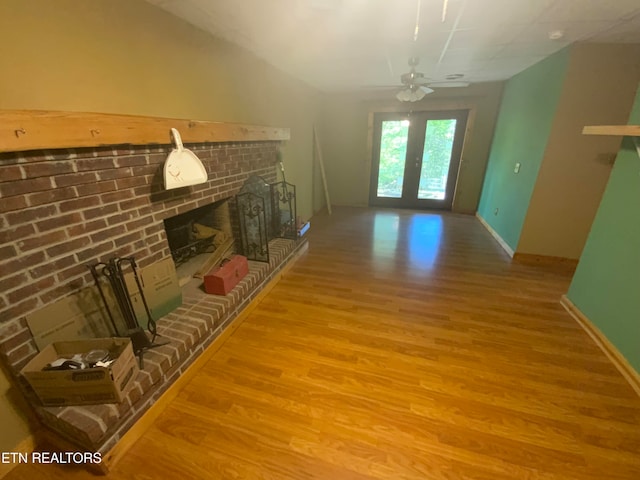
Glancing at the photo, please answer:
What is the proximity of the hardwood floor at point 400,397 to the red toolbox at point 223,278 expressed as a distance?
0.35 m

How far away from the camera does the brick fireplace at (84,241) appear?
1120mm

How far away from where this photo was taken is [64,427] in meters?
1.20

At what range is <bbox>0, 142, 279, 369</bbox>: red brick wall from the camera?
1108 millimetres

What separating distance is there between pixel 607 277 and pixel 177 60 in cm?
347

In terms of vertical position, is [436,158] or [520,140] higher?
[520,140]

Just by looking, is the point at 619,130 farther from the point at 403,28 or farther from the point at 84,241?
the point at 84,241

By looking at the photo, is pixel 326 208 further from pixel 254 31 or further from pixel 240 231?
pixel 254 31

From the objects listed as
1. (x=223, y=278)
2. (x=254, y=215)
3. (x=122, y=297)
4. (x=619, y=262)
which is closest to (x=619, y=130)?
(x=619, y=262)

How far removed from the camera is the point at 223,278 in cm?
202

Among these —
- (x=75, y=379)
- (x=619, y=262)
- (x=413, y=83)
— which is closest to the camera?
(x=75, y=379)

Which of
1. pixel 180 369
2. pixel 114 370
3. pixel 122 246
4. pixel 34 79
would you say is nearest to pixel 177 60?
pixel 34 79

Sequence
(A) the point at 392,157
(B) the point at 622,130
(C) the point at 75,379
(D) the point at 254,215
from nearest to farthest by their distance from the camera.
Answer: (C) the point at 75,379 → (B) the point at 622,130 → (D) the point at 254,215 → (A) the point at 392,157

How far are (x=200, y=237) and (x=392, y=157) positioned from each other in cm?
412

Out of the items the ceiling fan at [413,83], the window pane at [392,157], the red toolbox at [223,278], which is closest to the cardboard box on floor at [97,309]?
the red toolbox at [223,278]
